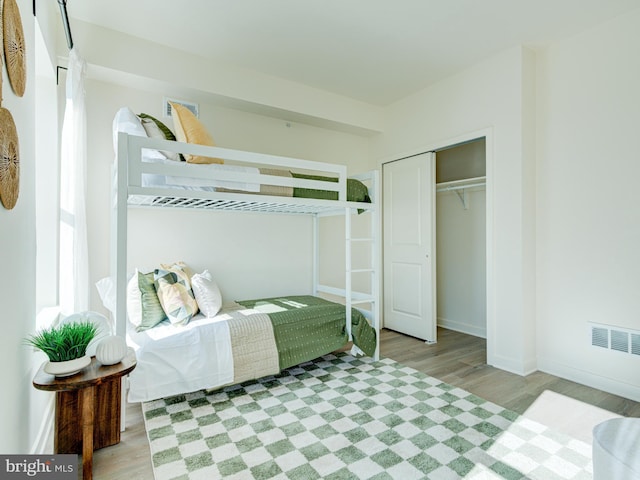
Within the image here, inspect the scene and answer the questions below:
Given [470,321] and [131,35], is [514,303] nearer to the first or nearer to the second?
[470,321]

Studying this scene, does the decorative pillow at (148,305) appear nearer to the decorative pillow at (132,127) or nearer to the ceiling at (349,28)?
the decorative pillow at (132,127)

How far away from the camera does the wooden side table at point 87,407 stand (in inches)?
57.0

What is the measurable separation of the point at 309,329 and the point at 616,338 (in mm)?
2299

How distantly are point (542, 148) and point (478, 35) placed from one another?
1095 mm

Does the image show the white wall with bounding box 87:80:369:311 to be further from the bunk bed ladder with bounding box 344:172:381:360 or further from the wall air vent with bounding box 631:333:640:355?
the wall air vent with bounding box 631:333:640:355

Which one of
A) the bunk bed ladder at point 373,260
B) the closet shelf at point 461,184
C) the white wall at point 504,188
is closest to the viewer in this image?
the white wall at point 504,188

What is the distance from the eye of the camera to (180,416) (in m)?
2.19

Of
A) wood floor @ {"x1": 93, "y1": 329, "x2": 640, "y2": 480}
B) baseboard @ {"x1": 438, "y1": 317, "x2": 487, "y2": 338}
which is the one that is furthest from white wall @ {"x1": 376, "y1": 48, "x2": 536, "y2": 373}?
baseboard @ {"x1": 438, "y1": 317, "x2": 487, "y2": 338}

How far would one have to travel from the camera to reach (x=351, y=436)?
1.95 m

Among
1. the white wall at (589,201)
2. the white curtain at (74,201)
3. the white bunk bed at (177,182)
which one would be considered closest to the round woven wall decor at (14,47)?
the white bunk bed at (177,182)

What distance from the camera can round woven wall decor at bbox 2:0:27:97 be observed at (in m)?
1.25

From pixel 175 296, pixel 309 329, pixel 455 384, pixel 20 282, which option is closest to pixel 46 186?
pixel 175 296

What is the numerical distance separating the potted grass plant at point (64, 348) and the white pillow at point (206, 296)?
46.2 inches

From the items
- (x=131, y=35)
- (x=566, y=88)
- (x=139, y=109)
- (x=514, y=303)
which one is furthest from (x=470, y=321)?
(x=131, y=35)
